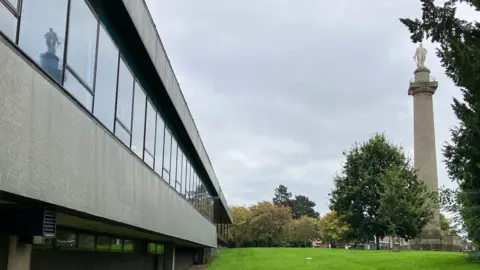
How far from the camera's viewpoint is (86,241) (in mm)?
12555

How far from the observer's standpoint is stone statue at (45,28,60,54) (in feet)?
19.3

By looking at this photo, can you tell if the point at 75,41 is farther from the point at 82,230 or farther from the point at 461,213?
the point at 461,213

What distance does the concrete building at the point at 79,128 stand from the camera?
487 cm

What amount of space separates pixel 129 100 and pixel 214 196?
86.5ft

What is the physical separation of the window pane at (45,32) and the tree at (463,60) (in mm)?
9504

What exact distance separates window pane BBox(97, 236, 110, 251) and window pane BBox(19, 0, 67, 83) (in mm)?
8548

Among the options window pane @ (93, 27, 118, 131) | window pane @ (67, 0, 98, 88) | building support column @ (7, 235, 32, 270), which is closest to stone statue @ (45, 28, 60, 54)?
window pane @ (67, 0, 98, 88)

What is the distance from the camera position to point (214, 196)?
119ft

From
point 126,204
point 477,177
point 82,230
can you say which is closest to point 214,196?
point 477,177

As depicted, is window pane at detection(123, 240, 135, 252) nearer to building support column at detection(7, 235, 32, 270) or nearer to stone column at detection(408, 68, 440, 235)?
building support column at detection(7, 235, 32, 270)

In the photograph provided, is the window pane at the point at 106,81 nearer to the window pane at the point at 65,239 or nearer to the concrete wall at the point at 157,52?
the concrete wall at the point at 157,52

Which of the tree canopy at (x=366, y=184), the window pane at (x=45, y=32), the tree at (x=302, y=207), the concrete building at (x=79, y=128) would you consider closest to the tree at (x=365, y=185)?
the tree canopy at (x=366, y=184)

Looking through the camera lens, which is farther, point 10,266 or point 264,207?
point 264,207

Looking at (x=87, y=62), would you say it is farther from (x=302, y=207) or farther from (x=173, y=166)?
(x=302, y=207)
